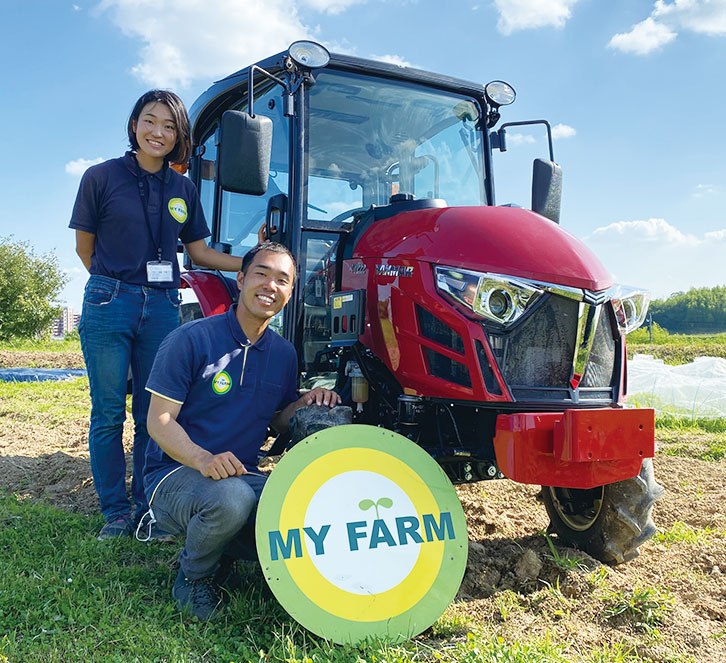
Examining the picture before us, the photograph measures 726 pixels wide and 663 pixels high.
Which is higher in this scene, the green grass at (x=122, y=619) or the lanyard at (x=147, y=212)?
the lanyard at (x=147, y=212)

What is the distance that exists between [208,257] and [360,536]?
1.96 m

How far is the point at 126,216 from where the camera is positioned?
3453mm

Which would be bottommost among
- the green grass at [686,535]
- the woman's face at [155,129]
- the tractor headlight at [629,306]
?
the green grass at [686,535]

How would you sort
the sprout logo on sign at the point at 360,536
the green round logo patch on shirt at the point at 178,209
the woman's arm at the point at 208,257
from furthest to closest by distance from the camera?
1. the woman's arm at the point at 208,257
2. the green round logo patch on shirt at the point at 178,209
3. the sprout logo on sign at the point at 360,536

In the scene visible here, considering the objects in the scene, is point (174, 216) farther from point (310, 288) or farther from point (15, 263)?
point (15, 263)

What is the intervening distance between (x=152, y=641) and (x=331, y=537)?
2.23 ft

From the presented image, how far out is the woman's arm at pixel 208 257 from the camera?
3.71 meters

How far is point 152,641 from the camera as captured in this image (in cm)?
223

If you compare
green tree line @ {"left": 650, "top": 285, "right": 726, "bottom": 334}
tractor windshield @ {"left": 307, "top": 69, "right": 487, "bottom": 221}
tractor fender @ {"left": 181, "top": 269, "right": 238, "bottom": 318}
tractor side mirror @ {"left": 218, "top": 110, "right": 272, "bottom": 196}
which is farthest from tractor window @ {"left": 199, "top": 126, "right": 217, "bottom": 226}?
green tree line @ {"left": 650, "top": 285, "right": 726, "bottom": 334}

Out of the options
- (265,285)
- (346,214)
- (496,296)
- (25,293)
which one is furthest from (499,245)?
(25,293)

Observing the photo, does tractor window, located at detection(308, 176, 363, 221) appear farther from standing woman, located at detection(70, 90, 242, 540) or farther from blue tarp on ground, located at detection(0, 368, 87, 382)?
blue tarp on ground, located at detection(0, 368, 87, 382)

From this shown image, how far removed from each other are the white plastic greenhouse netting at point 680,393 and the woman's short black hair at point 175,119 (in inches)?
218

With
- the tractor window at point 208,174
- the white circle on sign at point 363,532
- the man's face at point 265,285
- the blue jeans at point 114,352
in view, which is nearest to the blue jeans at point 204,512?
the white circle on sign at point 363,532

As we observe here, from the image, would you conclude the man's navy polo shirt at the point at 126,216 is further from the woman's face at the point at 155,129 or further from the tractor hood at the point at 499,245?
the tractor hood at the point at 499,245
